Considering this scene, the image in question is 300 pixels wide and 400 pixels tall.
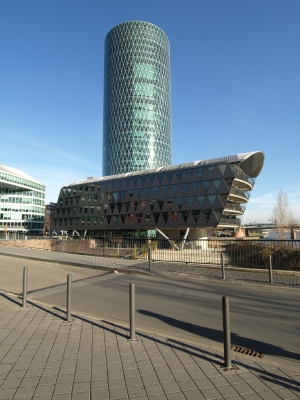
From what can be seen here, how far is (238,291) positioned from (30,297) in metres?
6.55

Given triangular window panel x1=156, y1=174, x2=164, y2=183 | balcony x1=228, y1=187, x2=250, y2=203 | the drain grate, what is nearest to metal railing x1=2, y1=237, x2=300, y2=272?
the drain grate

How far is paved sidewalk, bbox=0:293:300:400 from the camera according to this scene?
128 inches

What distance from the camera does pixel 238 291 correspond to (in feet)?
29.8

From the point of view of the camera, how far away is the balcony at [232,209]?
38.9m

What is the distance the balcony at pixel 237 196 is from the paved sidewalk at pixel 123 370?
35.6 meters

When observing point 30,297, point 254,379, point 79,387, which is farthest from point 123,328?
point 30,297

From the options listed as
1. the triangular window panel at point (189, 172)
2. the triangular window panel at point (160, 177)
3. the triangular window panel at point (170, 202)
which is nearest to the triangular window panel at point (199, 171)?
the triangular window panel at point (189, 172)

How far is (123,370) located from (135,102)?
402ft

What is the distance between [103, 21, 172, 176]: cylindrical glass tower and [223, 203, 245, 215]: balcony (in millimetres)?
74515

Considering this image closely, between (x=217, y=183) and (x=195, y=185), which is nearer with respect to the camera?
(x=217, y=183)

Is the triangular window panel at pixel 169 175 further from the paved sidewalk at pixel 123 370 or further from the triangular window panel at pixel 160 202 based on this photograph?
the paved sidewalk at pixel 123 370

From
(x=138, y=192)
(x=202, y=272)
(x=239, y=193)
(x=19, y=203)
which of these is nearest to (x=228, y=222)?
(x=239, y=193)

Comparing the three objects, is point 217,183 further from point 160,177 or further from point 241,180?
point 160,177

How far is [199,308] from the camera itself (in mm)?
7164
